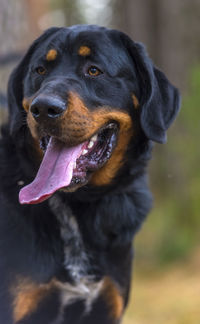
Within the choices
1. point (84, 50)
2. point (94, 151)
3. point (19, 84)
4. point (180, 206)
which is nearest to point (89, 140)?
point (94, 151)

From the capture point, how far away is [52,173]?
108 inches

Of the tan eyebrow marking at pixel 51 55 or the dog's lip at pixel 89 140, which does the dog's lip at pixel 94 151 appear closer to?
the dog's lip at pixel 89 140

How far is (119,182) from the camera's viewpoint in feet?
10.6

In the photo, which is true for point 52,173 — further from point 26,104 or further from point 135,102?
point 135,102

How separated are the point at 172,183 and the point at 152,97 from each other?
4.65 metres

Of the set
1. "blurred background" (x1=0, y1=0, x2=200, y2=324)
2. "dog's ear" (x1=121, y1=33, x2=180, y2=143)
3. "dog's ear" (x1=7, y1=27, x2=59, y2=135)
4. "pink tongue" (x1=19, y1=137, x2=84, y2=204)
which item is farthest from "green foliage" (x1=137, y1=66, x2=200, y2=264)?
"pink tongue" (x1=19, y1=137, x2=84, y2=204)

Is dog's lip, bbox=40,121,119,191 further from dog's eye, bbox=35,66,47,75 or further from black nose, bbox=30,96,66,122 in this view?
dog's eye, bbox=35,66,47,75

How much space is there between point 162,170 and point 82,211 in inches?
214

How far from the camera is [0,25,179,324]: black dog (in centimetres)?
286

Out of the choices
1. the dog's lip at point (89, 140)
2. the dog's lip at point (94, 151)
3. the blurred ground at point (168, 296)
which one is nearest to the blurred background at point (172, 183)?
the blurred ground at point (168, 296)

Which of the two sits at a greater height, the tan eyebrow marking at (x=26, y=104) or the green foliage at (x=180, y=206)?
the tan eyebrow marking at (x=26, y=104)

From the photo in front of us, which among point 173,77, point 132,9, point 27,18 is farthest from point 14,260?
point 132,9

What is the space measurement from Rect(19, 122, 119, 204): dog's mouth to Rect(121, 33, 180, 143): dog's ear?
0.22 m

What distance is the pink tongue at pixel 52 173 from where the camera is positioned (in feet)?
8.80
